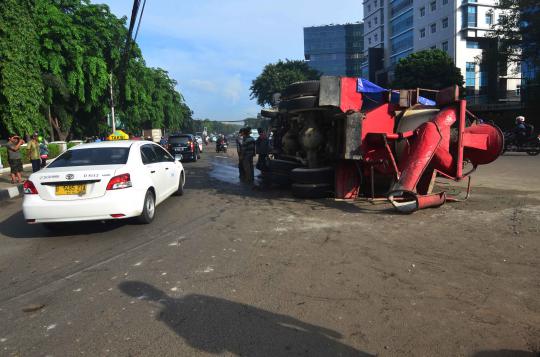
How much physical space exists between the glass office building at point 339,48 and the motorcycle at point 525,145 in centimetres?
11611

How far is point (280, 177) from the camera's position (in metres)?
10.5

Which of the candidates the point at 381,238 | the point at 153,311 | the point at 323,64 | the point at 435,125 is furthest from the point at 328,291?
the point at 323,64

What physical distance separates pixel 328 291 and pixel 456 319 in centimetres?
112

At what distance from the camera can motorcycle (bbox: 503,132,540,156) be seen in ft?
61.7

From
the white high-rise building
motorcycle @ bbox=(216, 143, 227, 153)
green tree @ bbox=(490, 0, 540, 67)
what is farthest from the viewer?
the white high-rise building

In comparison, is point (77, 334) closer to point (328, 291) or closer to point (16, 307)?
point (16, 307)

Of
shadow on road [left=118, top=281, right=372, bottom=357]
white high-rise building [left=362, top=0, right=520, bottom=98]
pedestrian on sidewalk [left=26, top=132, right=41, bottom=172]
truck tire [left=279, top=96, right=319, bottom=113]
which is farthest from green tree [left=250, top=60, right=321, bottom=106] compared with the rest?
shadow on road [left=118, top=281, right=372, bottom=357]

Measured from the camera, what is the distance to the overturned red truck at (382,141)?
7.25 m

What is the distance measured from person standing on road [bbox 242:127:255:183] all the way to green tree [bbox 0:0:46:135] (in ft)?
43.3

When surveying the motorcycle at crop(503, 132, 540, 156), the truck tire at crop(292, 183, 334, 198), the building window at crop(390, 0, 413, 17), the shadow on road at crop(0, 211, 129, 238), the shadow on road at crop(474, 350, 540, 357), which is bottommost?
the shadow on road at crop(474, 350, 540, 357)

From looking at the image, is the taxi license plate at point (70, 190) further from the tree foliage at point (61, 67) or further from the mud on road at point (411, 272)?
the tree foliage at point (61, 67)

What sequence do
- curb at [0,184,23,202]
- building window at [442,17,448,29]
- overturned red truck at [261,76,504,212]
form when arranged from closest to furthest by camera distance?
1. overturned red truck at [261,76,504,212]
2. curb at [0,184,23,202]
3. building window at [442,17,448,29]

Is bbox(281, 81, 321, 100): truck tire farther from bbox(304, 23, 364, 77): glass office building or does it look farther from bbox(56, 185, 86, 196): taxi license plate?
bbox(304, 23, 364, 77): glass office building

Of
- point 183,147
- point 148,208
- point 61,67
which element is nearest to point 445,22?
point 183,147
